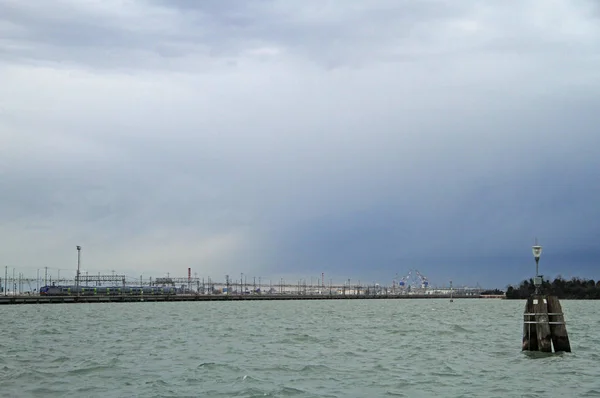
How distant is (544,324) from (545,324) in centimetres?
5

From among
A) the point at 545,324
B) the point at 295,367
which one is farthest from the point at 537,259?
the point at 295,367

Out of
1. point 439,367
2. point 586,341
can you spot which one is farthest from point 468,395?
point 586,341

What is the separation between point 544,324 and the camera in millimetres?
35062

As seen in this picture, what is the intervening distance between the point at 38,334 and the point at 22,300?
133m

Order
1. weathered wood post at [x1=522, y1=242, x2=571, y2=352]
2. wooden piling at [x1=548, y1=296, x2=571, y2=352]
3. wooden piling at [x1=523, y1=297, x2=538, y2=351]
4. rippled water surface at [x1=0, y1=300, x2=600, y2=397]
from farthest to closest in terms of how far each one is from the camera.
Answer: wooden piling at [x1=523, y1=297, x2=538, y2=351]
wooden piling at [x1=548, y1=296, x2=571, y2=352]
weathered wood post at [x1=522, y1=242, x2=571, y2=352]
rippled water surface at [x1=0, y1=300, x2=600, y2=397]

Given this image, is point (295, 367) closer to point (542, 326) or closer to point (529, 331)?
point (529, 331)

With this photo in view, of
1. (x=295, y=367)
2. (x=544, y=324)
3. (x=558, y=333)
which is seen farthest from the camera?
(x=558, y=333)

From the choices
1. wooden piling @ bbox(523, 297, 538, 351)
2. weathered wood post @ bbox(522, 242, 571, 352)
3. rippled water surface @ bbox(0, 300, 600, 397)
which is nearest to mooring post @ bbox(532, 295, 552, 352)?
weathered wood post @ bbox(522, 242, 571, 352)

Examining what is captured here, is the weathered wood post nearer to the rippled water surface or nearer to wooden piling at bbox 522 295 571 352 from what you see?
wooden piling at bbox 522 295 571 352

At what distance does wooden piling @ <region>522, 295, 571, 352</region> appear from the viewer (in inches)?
1363

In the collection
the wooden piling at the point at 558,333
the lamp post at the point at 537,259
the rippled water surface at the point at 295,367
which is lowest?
the rippled water surface at the point at 295,367

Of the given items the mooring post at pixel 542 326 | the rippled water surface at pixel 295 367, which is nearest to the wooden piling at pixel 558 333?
the mooring post at pixel 542 326

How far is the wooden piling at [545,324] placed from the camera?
34.6 metres

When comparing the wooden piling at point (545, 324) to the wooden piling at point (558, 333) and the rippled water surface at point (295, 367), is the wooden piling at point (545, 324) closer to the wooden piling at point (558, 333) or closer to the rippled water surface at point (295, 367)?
the wooden piling at point (558, 333)
